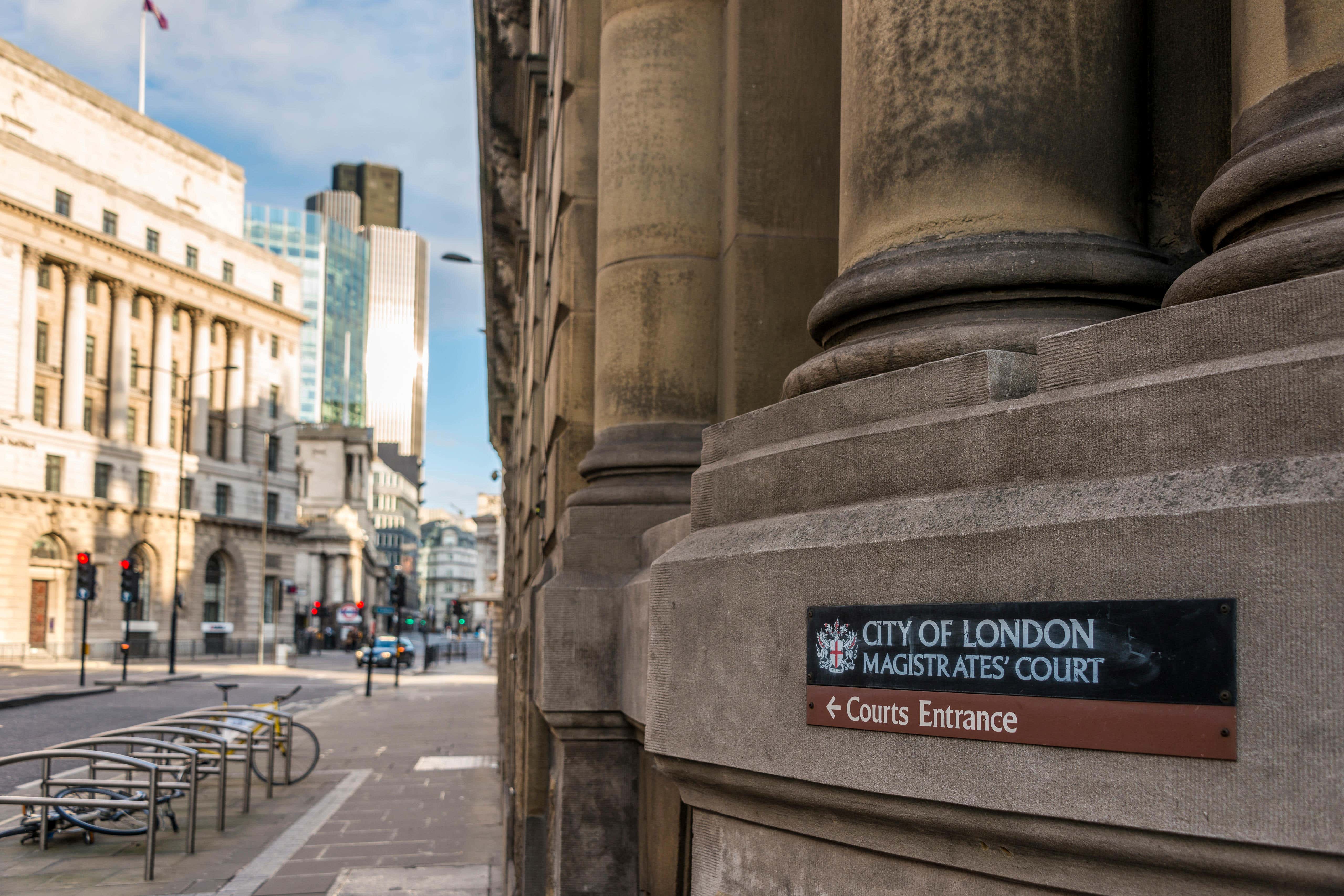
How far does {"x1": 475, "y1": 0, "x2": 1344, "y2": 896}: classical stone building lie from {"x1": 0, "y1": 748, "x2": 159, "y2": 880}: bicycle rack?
5719 mm

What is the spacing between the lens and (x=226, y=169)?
7894cm

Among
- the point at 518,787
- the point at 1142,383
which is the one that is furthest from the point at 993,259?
the point at 518,787

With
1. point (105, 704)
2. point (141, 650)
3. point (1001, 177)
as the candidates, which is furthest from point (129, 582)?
point (1001, 177)

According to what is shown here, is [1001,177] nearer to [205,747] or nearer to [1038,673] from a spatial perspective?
[1038,673]

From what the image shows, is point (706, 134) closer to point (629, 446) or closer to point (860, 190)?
point (629, 446)

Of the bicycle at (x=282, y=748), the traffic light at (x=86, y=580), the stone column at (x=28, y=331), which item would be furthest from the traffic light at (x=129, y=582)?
the bicycle at (x=282, y=748)

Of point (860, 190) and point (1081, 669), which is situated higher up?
point (860, 190)

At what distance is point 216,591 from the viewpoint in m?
73.6

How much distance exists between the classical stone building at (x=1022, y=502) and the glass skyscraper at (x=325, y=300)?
164 m

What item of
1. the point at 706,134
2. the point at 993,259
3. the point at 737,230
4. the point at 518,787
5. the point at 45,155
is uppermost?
the point at 45,155

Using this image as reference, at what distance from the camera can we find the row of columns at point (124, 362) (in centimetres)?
6084

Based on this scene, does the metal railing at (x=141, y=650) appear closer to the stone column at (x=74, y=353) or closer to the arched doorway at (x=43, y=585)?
the arched doorway at (x=43, y=585)

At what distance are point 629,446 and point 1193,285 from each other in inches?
126

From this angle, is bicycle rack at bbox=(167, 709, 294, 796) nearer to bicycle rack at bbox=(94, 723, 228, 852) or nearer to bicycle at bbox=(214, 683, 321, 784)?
bicycle at bbox=(214, 683, 321, 784)
